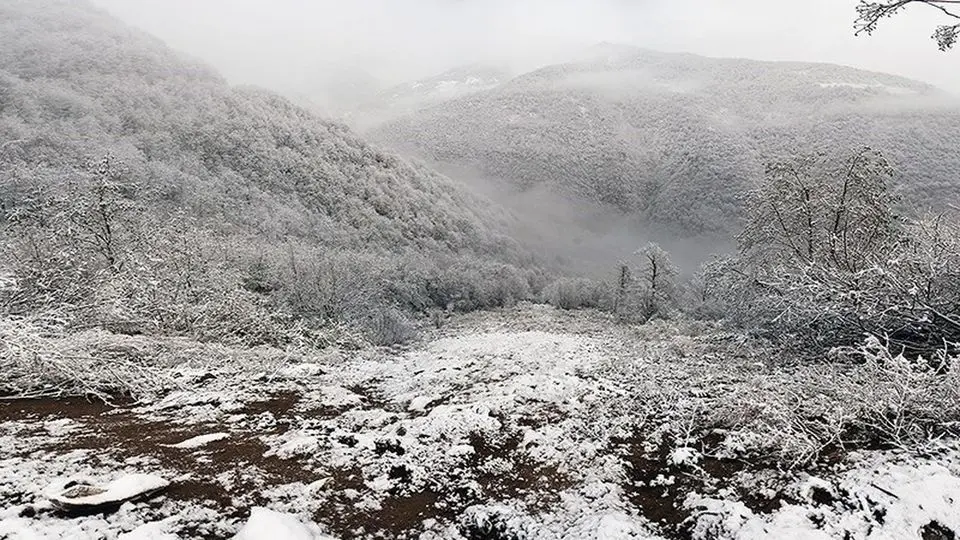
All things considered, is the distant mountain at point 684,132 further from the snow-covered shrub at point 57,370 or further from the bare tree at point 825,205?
the snow-covered shrub at point 57,370

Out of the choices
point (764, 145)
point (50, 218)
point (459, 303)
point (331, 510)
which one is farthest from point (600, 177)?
point (331, 510)

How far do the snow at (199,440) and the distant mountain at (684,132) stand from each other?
8246 centimetres

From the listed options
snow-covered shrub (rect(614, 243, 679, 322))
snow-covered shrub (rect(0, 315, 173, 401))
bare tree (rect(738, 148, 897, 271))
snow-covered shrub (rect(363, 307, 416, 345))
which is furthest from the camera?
snow-covered shrub (rect(614, 243, 679, 322))

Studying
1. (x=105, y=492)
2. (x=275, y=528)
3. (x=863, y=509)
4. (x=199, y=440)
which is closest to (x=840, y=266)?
(x=863, y=509)

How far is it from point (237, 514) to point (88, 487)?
969 mm

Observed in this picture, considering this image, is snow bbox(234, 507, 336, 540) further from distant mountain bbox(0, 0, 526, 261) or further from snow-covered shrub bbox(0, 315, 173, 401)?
distant mountain bbox(0, 0, 526, 261)

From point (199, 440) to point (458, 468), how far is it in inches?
87.9

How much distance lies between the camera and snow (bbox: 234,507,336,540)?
2850mm

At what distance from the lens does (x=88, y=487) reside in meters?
3.25

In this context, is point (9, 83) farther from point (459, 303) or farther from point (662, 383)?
point (662, 383)

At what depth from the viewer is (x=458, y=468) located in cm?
411

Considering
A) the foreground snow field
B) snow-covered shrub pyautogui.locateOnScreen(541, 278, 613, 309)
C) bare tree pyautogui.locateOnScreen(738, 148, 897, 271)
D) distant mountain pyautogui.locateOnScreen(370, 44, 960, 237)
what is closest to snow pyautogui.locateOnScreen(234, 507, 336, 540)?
the foreground snow field

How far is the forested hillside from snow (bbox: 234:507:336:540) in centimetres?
635

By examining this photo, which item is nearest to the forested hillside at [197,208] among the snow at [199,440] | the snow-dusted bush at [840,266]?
the snow at [199,440]
